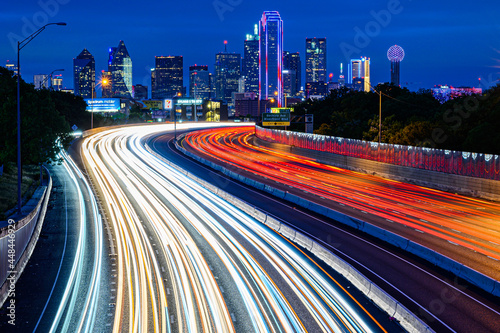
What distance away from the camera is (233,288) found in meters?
21.0

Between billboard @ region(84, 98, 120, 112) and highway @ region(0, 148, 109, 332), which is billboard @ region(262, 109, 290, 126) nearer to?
highway @ region(0, 148, 109, 332)

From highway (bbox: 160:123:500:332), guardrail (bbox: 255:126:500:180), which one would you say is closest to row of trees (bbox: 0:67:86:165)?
highway (bbox: 160:123:500:332)

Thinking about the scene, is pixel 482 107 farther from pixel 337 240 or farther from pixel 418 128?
pixel 337 240

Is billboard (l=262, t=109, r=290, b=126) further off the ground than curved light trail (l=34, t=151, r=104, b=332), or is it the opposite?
billboard (l=262, t=109, r=290, b=126)

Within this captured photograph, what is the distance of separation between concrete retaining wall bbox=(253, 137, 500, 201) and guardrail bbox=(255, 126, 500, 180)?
0.52 m

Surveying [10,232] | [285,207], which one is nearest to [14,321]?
[10,232]

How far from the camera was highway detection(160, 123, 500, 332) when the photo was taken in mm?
17500

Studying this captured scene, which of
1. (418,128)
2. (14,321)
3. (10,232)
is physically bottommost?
(14,321)

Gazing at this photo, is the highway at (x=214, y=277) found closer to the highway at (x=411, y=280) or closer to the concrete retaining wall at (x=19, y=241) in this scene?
the highway at (x=411, y=280)

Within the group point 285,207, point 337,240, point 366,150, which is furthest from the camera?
point 366,150

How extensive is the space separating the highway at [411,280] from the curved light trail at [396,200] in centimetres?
330

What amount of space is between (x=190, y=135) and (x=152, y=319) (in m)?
91.7

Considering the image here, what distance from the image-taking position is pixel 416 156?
48.1 m

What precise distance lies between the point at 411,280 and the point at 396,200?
18443 mm
